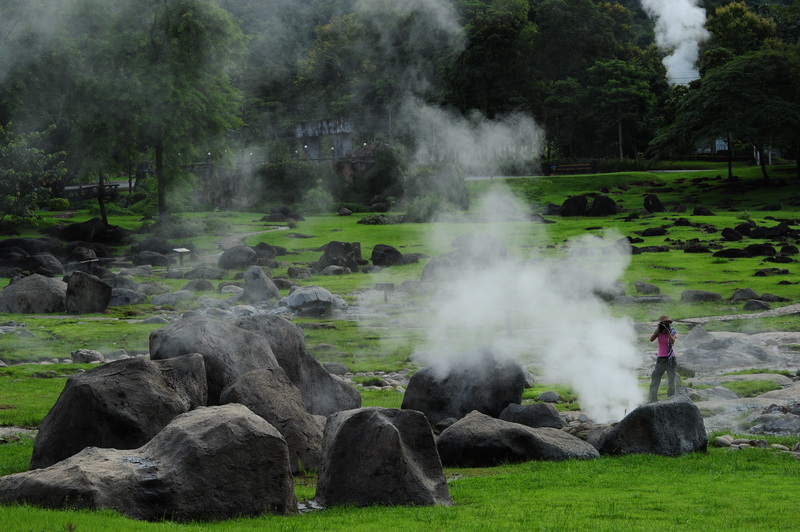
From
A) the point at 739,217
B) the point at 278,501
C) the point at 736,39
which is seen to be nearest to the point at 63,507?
the point at 278,501

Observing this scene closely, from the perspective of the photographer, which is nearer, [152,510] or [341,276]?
[152,510]

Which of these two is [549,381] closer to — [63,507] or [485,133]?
[63,507]

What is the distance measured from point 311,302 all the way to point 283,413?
20.5 m

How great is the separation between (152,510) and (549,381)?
14008mm

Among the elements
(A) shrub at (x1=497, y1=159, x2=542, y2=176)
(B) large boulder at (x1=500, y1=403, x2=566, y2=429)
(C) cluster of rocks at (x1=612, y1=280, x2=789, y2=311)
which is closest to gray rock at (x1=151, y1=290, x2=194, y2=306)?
(C) cluster of rocks at (x1=612, y1=280, x2=789, y2=311)

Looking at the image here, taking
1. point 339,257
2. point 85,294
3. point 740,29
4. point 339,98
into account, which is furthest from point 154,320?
point 740,29

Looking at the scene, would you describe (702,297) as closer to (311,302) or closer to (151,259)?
(311,302)

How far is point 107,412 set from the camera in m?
13.4

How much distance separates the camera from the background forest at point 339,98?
52062mm

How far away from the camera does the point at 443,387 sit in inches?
754

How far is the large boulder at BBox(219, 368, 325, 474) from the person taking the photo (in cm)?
1467

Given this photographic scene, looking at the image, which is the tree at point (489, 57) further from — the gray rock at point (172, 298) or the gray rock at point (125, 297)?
the gray rock at point (125, 297)

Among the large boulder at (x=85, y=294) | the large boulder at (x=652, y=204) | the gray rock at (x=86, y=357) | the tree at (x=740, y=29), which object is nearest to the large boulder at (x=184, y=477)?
the gray rock at (x=86, y=357)

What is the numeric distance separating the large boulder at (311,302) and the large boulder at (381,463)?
2297 cm
